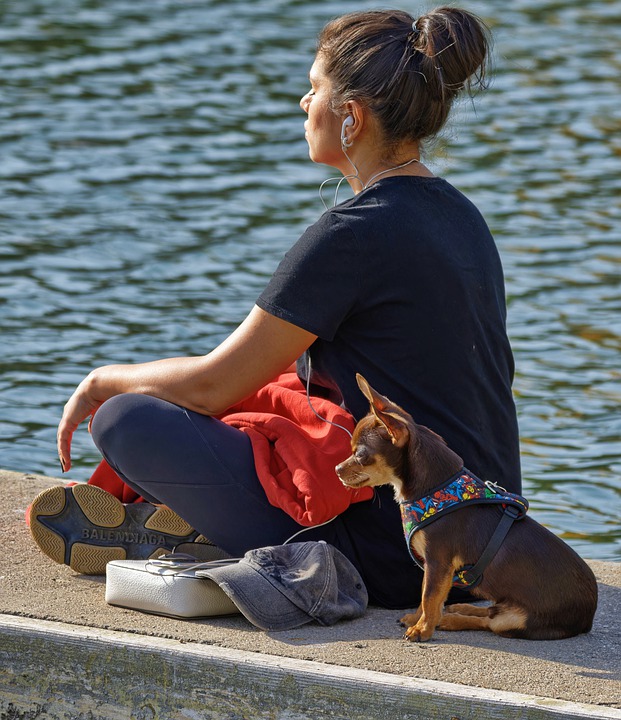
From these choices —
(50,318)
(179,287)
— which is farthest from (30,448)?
(179,287)

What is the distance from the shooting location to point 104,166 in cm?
1039

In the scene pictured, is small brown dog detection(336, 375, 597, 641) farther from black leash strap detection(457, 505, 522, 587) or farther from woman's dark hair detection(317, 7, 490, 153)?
woman's dark hair detection(317, 7, 490, 153)

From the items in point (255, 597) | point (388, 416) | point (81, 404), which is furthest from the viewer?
point (81, 404)

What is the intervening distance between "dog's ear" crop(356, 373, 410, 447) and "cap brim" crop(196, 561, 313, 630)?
49 centimetres

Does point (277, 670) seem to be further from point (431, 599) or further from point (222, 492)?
point (222, 492)

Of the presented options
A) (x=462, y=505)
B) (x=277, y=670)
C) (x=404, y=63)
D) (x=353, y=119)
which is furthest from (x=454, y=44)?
(x=277, y=670)

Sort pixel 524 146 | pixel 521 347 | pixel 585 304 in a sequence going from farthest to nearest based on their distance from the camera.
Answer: pixel 524 146 < pixel 585 304 < pixel 521 347

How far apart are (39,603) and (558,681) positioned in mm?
1331

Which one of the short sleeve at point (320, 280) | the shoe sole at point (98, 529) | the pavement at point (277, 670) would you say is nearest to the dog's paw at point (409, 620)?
the pavement at point (277, 670)

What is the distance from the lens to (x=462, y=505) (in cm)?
315

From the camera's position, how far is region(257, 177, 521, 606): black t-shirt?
10.7 feet

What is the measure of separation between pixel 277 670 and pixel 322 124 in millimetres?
1422

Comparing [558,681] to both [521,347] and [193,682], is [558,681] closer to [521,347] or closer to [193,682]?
[193,682]

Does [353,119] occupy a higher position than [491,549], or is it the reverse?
[353,119]
